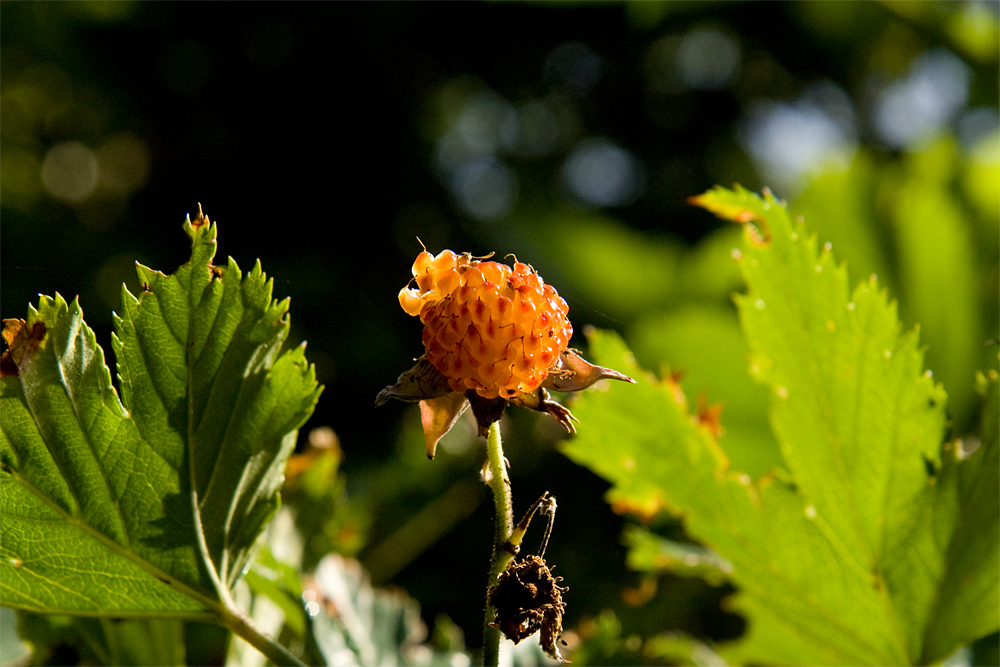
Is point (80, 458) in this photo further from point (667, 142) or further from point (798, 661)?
point (667, 142)

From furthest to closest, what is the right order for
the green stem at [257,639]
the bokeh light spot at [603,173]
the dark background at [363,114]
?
the bokeh light spot at [603,173]
the dark background at [363,114]
the green stem at [257,639]

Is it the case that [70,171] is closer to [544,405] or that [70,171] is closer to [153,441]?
[153,441]

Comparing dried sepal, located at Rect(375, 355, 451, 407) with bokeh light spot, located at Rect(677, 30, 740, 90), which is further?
bokeh light spot, located at Rect(677, 30, 740, 90)

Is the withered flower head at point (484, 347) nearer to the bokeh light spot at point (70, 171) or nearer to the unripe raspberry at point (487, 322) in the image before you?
the unripe raspberry at point (487, 322)

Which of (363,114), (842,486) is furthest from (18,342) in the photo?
(363,114)

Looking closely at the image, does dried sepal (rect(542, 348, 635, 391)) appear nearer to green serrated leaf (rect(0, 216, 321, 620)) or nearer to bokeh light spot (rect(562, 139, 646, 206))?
green serrated leaf (rect(0, 216, 321, 620))

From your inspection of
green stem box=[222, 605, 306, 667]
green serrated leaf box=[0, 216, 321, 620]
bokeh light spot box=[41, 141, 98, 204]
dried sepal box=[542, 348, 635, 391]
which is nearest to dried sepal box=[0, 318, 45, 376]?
green serrated leaf box=[0, 216, 321, 620]

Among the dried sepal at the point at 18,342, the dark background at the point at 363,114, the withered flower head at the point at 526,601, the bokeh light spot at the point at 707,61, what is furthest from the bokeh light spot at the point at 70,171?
the withered flower head at the point at 526,601
